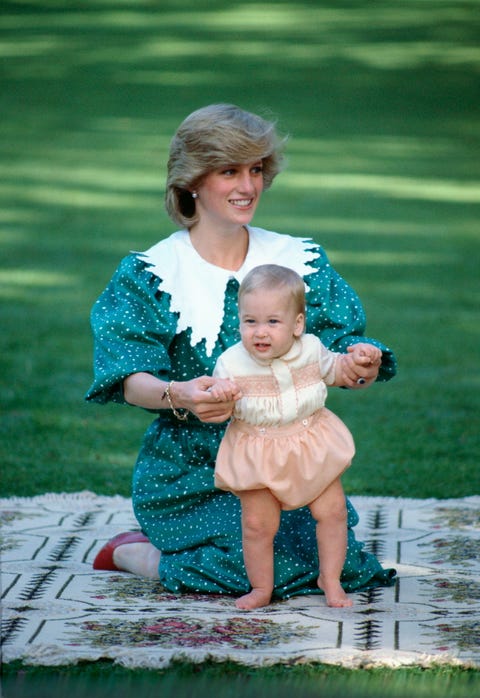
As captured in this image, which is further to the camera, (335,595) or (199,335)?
(199,335)

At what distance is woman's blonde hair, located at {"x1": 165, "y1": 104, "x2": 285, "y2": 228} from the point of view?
11.8 feet

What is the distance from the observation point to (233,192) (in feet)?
12.0

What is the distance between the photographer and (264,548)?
3432 millimetres

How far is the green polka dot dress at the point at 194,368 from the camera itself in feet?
11.7

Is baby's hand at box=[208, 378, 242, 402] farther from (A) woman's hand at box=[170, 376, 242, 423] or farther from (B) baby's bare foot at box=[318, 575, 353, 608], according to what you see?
(B) baby's bare foot at box=[318, 575, 353, 608]

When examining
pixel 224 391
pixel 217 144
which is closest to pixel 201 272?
pixel 217 144

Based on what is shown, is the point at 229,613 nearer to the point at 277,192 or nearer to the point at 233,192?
the point at 233,192

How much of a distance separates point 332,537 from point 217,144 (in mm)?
1076

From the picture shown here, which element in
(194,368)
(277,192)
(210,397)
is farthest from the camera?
(277,192)

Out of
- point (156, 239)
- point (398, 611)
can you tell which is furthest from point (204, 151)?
point (156, 239)

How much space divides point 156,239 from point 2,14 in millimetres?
7855

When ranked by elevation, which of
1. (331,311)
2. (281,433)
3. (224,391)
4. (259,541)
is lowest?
(259,541)

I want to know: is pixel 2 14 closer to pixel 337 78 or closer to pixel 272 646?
pixel 337 78

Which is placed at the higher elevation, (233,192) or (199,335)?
(233,192)
